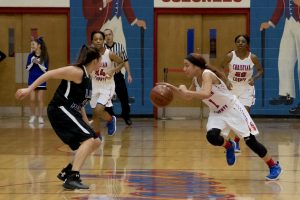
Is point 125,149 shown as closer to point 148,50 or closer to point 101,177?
point 101,177

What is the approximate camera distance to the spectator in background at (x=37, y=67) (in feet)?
51.3

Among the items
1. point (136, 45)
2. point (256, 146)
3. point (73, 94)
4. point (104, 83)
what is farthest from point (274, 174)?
point (136, 45)

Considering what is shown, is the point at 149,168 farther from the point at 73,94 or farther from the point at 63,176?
the point at 73,94

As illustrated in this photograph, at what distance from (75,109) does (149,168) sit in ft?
5.38

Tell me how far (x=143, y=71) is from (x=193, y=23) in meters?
1.65

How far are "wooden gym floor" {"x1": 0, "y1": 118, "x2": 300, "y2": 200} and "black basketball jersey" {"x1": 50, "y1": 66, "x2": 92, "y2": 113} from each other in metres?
0.87

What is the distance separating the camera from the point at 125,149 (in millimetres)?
10883

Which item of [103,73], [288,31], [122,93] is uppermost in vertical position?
[288,31]

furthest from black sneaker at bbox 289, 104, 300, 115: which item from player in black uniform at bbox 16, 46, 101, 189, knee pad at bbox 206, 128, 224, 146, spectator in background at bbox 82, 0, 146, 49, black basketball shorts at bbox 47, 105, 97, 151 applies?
black basketball shorts at bbox 47, 105, 97, 151

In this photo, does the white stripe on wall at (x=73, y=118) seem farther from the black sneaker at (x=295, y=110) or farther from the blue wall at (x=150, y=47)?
the black sneaker at (x=295, y=110)

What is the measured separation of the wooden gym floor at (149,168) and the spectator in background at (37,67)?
187 cm

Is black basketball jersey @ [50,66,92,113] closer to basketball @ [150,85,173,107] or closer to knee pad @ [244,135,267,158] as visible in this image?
basketball @ [150,85,173,107]

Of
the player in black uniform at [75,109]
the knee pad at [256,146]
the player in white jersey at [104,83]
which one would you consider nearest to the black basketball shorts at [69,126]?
the player in black uniform at [75,109]

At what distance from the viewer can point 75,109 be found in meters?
7.62
